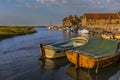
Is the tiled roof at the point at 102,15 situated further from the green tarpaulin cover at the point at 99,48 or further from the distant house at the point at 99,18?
the green tarpaulin cover at the point at 99,48

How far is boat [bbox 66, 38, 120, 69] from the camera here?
78.0ft

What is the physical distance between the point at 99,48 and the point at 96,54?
2055 mm

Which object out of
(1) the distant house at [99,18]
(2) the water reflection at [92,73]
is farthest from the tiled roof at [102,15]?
(2) the water reflection at [92,73]

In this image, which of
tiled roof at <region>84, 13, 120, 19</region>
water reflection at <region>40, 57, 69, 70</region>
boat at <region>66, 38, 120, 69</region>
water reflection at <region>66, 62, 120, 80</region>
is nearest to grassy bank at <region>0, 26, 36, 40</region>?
water reflection at <region>40, 57, 69, 70</region>

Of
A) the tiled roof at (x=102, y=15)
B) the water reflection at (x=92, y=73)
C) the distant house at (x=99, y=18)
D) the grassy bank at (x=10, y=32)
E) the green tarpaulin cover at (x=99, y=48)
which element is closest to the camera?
the water reflection at (x=92, y=73)

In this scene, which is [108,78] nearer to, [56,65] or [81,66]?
[81,66]

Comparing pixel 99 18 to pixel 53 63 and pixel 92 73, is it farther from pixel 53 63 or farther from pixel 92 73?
pixel 92 73

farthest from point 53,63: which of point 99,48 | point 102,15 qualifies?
point 102,15

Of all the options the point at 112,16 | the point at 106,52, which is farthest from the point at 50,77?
the point at 112,16

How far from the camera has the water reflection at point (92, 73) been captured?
22.5m

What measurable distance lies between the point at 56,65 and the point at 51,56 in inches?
123

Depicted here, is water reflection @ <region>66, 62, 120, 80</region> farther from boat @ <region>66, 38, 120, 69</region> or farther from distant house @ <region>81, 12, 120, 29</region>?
distant house @ <region>81, 12, 120, 29</region>

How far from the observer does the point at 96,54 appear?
1027 inches

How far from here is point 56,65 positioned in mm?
27750
